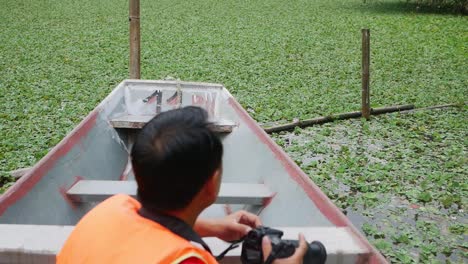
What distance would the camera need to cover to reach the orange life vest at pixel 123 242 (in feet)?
3.68

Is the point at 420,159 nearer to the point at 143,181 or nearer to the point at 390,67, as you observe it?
the point at 143,181

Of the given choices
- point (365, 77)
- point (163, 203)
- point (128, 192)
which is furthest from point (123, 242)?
point (365, 77)

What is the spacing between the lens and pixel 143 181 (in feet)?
4.06

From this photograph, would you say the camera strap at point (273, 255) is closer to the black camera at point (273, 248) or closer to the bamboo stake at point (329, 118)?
the black camera at point (273, 248)

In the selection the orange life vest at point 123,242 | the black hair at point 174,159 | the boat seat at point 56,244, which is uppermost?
the black hair at point 174,159

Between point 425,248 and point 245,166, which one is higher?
point 245,166

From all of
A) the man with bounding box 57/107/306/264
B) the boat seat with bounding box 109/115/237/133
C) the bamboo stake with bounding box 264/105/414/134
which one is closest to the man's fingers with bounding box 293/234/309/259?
the man with bounding box 57/107/306/264

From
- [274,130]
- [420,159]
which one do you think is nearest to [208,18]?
[274,130]

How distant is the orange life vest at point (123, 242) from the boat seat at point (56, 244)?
0.45 meters

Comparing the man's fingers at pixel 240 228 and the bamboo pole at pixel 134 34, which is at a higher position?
the bamboo pole at pixel 134 34

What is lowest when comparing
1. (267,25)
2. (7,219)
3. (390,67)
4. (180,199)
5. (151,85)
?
(7,219)

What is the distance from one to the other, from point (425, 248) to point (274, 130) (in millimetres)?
2773

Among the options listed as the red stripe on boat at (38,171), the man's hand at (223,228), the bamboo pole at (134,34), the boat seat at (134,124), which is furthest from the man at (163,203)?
the bamboo pole at (134,34)

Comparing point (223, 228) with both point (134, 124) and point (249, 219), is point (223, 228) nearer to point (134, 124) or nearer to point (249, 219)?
A: point (249, 219)
